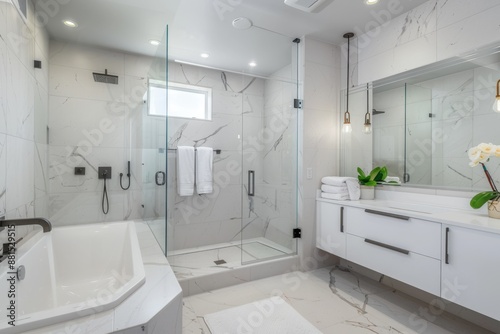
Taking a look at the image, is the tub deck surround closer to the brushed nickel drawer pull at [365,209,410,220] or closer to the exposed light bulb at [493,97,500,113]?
the brushed nickel drawer pull at [365,209,410,220]

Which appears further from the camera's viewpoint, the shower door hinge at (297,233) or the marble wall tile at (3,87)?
the shower door hinge at (297,233)

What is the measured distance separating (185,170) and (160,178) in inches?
29.7

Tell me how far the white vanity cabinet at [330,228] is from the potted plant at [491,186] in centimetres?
95

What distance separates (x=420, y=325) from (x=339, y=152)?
66.7 inches

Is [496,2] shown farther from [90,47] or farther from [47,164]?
[47,164]

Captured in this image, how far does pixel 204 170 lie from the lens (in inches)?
121

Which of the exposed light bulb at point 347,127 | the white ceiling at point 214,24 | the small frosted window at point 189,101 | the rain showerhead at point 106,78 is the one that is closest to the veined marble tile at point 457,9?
the white ceiling at point 214,24

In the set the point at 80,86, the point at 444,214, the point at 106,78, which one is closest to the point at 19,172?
the point at 80,86

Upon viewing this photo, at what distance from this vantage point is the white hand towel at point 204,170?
3.06m

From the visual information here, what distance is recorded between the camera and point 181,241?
3.08m

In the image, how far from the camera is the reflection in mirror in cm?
174

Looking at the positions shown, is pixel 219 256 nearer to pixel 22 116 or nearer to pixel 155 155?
pixel 155 155

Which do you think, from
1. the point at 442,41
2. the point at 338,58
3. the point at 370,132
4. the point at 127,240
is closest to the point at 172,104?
the point at 127,240

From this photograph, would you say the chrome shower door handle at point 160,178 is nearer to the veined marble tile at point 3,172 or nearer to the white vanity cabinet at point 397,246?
the veined marble tile at point 3,172
